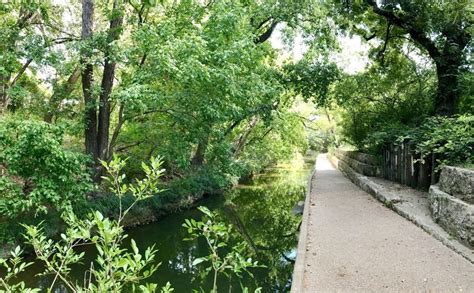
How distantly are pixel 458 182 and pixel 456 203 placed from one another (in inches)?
29.1

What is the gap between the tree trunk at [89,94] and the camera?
1105 cm

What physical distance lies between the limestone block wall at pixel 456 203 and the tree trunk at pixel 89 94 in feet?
29.6

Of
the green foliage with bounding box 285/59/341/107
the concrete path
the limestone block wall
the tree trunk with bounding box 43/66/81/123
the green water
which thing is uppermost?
the green foliage with bounding box 285/59/341/107

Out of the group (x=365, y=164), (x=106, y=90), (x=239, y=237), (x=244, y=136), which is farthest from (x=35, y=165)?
(x=244, y=136)

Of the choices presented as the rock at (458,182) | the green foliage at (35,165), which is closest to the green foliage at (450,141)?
the rock at (458,182)

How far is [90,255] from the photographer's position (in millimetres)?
9836

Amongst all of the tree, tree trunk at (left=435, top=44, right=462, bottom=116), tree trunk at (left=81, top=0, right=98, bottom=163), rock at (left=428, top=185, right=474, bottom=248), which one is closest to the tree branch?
the tree

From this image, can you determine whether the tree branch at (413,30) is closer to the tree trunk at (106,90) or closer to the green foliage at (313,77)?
the green foliage at (313,77)

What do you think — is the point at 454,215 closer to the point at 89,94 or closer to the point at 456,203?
the point at 456,203

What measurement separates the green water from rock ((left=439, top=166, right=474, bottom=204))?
12.2 feet

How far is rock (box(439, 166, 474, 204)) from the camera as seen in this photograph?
6.41 meters

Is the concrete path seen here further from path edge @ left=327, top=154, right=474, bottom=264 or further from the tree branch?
the tree branch

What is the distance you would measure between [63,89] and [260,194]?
12505 mm

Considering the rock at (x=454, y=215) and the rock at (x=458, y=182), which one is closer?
the rock at (x=454, y=215)
